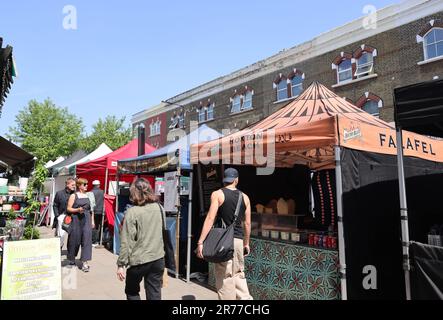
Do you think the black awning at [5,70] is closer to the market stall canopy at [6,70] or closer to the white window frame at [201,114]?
the market stall canopy at [6,70]

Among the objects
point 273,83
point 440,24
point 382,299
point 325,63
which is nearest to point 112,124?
point 273,83

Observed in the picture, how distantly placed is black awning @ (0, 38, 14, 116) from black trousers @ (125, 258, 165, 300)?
9.32 feet

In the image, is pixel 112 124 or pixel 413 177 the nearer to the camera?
pixel 413 177

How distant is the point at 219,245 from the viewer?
153 inches

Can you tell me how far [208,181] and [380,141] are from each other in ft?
10.5

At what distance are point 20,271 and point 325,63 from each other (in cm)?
1819

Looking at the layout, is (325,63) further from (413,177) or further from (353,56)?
(413,177)

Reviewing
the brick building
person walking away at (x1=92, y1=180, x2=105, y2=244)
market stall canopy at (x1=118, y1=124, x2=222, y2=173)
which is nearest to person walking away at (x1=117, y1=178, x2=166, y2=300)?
market stall canopy at (x1=118, y1=124, x2=222, y2=173)

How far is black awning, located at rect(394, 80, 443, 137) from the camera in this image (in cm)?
325

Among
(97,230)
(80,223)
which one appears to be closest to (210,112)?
(97,230)

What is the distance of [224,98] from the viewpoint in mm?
25750

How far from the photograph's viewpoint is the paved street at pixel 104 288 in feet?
17.2

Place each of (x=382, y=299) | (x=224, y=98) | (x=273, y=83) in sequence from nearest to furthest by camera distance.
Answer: (x=382, y=299) < (x=273, y=83) < (x=224, y=98)

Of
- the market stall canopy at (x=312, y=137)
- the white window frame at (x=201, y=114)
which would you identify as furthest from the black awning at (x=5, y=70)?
the white window frame at (x=201, y=114)
